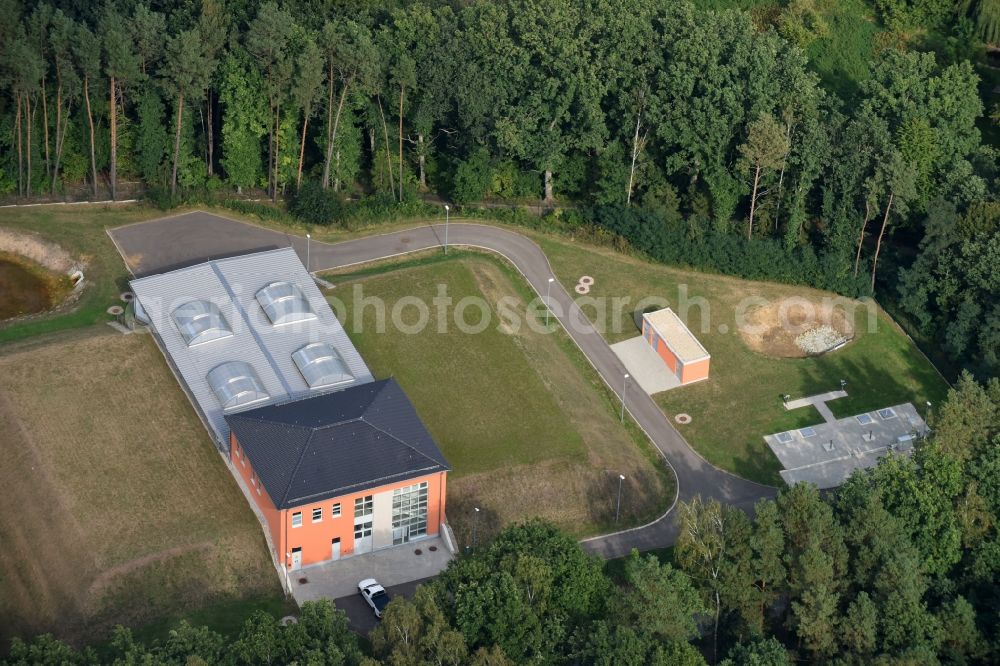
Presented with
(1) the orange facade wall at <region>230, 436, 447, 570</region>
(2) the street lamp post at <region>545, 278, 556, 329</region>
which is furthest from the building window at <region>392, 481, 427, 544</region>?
(2) the street lamp post at <region>545, 278, 556, 329</region>

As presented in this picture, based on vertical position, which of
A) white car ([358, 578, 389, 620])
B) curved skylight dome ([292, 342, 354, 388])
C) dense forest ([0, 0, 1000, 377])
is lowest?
white car ([358, 578, 389, 620])

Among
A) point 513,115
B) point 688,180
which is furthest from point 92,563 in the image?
point 688,180

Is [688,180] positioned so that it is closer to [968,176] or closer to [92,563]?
[968,176]

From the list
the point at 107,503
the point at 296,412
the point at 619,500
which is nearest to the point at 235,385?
the point at 296,412

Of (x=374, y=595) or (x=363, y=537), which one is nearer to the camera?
(x=374, y=595)

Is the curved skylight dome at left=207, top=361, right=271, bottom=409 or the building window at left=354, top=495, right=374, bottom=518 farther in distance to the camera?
the curved skylight dome at left=207, top=361, right=271, bottom=409

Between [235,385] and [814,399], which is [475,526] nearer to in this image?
[235,385]

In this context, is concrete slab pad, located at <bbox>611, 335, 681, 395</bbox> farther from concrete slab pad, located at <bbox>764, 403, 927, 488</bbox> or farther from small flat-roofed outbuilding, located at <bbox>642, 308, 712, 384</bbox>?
concrete slab pad, located at <bbox>764, 403, 927, 488</bbox>
